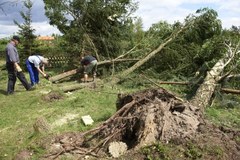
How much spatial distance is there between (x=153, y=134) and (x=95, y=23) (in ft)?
28.4

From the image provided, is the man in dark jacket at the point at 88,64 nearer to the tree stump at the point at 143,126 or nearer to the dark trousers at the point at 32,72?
the dark trousers at the point at 32,72

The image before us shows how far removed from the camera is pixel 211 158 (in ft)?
13.9

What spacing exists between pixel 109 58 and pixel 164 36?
6.87 feet

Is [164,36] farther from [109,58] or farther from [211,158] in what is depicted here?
[211,158]

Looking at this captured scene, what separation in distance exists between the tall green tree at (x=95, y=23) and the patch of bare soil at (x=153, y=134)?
6796 mm

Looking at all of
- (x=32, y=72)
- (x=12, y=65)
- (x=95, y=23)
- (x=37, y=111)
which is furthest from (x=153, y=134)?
(x=95, y=23)

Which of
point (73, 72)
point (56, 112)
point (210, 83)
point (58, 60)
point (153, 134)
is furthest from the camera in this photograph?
point (58, 60)

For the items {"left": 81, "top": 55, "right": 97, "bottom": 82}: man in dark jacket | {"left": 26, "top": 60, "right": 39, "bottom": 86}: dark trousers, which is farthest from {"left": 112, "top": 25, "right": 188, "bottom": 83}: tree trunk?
{"left": 26, "top": 60, "right": 39, "bottom": 86}: dark trousers

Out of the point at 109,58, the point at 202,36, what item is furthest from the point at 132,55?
the point at 202,36

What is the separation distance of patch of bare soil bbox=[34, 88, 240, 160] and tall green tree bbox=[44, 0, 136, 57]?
680 cm

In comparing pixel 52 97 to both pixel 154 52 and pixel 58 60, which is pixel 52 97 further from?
pixel 58 60

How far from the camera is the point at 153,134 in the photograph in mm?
4684

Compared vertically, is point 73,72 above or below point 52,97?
above

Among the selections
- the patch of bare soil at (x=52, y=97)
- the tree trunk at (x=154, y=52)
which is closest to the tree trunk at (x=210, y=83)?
the tree trunk at (x=154, y=52)
